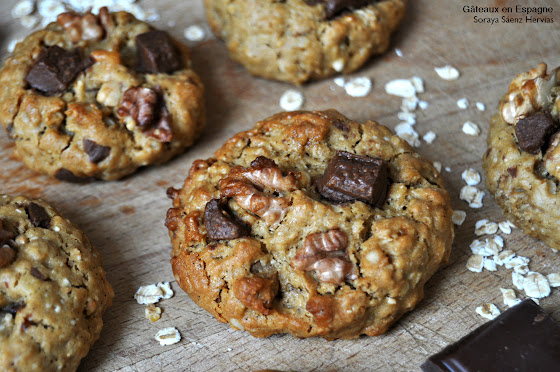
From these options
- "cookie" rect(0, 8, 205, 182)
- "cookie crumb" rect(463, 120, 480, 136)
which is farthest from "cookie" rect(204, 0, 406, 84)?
"cookie crumb" rect(463, 120, 480, 136)

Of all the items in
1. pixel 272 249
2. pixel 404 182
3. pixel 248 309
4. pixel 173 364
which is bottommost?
pixel 173 364

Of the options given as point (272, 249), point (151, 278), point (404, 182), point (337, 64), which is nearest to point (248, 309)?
point (272, 249)

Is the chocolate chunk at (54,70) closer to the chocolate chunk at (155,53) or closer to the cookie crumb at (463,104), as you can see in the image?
the chocolate chunk at (155,53)

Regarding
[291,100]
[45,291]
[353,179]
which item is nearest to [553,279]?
[353,179]

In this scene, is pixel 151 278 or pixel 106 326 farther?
pixel 151 278

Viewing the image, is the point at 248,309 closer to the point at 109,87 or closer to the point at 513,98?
the point at 109,87

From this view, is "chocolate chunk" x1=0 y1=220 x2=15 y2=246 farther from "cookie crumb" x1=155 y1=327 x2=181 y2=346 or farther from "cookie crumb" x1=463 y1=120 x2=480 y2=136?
"cookie crumb" x1=463 y1=120 x2=480 y2=136

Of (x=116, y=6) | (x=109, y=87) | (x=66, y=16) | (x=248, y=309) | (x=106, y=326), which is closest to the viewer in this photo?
(x=248, y=309)

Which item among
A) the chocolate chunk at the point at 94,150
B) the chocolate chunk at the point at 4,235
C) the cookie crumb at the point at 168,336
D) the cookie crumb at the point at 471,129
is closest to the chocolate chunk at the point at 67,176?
the chocolate chunk at the point at 94,150
